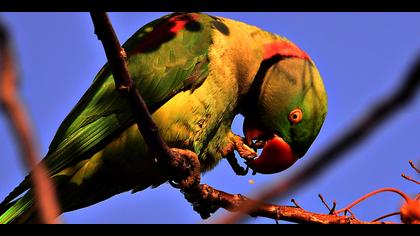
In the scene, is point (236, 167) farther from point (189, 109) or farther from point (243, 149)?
point (189, 109)

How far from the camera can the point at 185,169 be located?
312 cm

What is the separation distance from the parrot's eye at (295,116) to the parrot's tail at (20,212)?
2.10m

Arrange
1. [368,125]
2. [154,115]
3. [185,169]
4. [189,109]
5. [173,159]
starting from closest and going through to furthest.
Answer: [368,125] → [173,159] → [185,169] → [189,109] → [154,115]

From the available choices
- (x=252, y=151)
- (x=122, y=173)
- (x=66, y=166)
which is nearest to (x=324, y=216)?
(x=252, y=151)

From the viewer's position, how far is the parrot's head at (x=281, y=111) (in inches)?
156

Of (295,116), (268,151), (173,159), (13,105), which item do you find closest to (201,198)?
(173,159)

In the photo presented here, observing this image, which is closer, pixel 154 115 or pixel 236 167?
pixel 154 115

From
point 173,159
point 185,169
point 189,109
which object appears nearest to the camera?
point 173,159

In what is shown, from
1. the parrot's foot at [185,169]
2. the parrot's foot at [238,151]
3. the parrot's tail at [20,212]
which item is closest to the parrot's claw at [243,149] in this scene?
the parrot's foot at [238,151]

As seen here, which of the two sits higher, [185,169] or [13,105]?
[13,105]

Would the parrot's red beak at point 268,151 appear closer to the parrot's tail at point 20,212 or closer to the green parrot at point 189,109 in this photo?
the green parrot at point 189,109

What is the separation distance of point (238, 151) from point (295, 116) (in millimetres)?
554

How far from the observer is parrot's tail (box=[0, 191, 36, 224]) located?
11.0 ft

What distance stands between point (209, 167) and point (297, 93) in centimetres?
97
